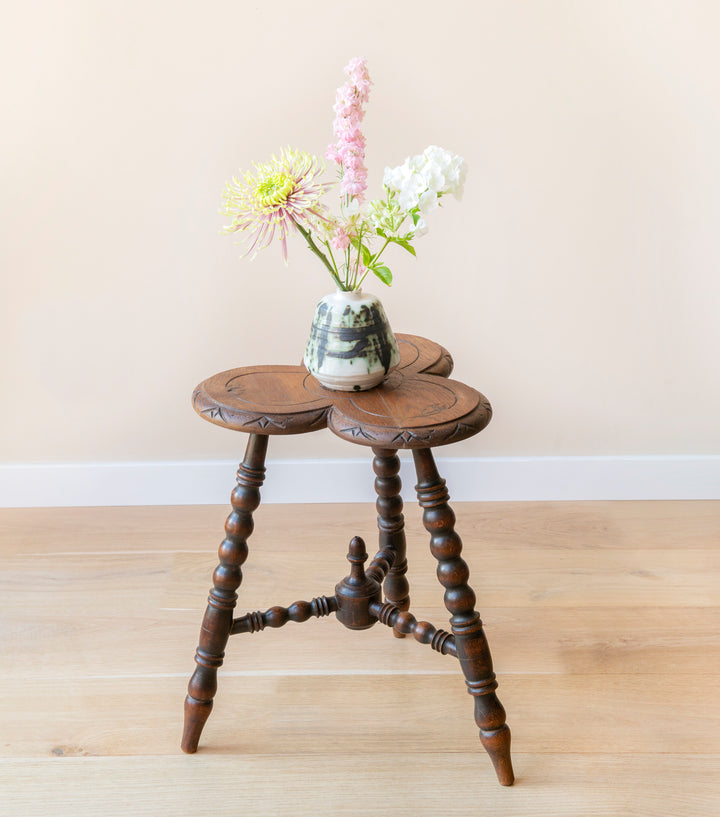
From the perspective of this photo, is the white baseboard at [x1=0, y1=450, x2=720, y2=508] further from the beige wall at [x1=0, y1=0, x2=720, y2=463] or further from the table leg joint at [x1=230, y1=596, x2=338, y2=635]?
the table leg joint at [x1=230, y1=596, x2=338, y2=635]

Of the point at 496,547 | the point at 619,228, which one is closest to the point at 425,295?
the point at 619,228

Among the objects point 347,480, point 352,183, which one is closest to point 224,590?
point 352,183

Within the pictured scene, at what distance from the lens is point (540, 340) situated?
2.00 metres

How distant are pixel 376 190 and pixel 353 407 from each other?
891 mm

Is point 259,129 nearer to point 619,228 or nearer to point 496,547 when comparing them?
point 619,228

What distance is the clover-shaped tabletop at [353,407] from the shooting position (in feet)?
3.53

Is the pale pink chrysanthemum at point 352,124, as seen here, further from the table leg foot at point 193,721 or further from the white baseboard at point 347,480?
the white baseboard at point 347,480

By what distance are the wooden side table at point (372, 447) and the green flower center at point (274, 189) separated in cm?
28

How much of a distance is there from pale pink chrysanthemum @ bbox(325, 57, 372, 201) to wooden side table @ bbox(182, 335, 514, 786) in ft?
1.01

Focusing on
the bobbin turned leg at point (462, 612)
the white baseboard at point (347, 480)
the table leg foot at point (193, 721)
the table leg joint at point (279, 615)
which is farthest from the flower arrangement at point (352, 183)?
the white baseboard at point (347, 480)

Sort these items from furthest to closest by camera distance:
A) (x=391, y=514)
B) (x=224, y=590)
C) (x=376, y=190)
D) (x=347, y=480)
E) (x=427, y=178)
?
(x=347, y=480) → (x=376, y=190) → (x=391, y=514) → (x=224, y=590) → (x=427, y=178)

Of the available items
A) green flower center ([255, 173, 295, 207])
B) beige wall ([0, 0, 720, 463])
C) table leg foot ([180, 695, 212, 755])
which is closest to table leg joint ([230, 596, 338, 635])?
table leg foot ([180, 695, 212, 755])

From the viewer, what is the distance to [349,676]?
1459 mm

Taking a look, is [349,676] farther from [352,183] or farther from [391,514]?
[352,183]
